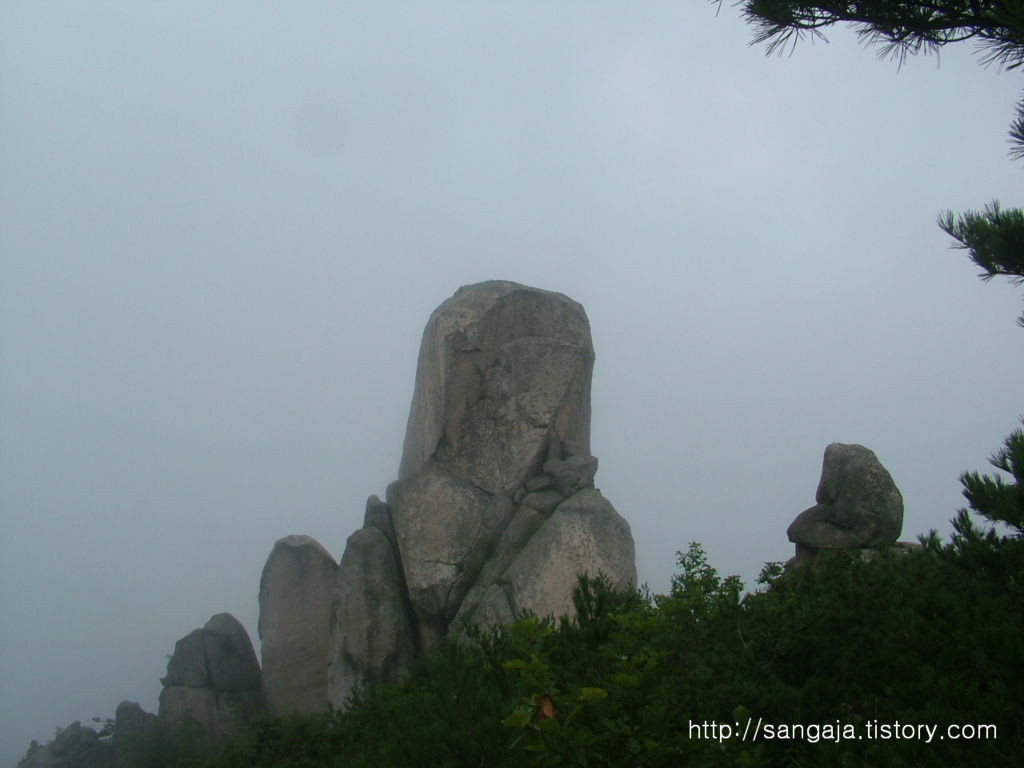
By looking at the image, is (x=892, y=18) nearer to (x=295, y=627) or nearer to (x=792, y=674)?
(x=792, y=674)

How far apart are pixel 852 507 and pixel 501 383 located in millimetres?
6354

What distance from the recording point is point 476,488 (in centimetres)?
1416

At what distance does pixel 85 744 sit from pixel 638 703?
67.3ft

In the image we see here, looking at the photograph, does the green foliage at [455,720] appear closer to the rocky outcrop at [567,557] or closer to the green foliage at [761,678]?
the green foliage at [761,678]

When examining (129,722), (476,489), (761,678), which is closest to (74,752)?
(129,722)

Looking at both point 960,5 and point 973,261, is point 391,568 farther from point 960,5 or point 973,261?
point 960,5

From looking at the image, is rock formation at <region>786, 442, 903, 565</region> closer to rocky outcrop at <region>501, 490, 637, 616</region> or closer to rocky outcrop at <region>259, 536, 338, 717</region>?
rocky outcrop at <region>501, 490, 637, 616</region>

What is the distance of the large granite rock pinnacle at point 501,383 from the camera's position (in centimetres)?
1432

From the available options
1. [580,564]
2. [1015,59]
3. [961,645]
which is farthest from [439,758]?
[580,564]

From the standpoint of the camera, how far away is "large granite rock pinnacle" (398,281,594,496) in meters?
14.3

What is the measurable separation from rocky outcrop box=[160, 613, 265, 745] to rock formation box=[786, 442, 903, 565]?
42.4 feet

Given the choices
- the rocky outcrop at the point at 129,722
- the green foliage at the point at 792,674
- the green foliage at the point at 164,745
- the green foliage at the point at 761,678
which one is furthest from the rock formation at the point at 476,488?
the rocky outcrop at the point at 129,722

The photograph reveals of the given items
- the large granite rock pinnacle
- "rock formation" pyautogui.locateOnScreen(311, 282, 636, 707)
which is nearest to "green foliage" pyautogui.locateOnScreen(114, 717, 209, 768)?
"rock formation" pyautogui.locateOnScreen(311, 282, 636, 707)

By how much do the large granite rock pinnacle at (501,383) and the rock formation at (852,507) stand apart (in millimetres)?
4840
